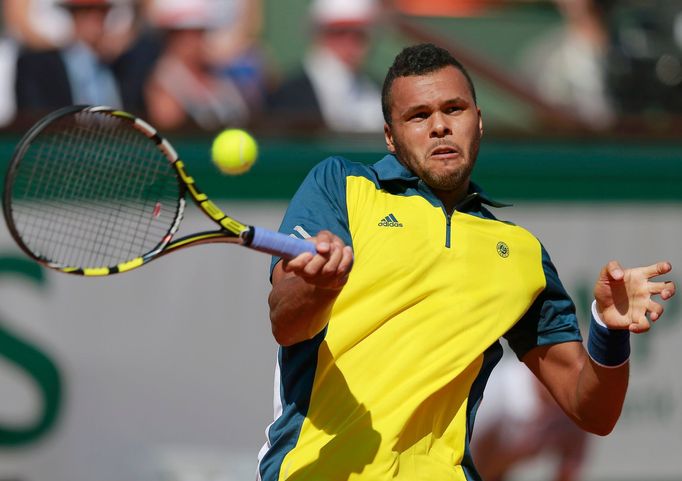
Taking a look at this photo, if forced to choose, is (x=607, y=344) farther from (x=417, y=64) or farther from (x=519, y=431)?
(x=519, y=431)

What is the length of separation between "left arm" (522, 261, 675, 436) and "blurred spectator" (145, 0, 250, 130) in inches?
177

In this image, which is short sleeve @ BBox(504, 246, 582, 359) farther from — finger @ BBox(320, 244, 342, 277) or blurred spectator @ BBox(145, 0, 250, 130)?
blurred spectator @ BBox(145, 0, 250, 130)

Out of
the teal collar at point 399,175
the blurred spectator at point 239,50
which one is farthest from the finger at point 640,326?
the blurred spectator at point 239,50

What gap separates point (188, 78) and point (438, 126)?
4.79 m

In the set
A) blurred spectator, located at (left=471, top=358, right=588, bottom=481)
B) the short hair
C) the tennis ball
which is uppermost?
the short hair

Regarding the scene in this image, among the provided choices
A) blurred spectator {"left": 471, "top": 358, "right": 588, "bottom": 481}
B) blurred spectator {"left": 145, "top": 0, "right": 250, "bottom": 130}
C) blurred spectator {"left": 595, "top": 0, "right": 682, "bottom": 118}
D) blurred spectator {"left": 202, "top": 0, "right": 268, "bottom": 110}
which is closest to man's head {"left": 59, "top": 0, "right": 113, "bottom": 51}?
blurred spectator {"left": 145, "top": 0, "right": 250, "bottom": 130}

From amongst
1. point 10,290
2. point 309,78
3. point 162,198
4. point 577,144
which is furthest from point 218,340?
point 162,198

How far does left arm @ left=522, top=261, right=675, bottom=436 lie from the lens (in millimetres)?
3641

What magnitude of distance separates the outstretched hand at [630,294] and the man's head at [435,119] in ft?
1.80

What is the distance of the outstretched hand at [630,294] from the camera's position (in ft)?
11.9

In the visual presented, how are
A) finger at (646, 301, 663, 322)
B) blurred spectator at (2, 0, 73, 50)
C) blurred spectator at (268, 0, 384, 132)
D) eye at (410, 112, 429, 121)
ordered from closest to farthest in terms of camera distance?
finger at (646, 301, 663, 322), eye at (410, 112, 429, 121), blurred spectator at (2, 0, 73, 50), blurred spectator at (268, 0, 384, 132)

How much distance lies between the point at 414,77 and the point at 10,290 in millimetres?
4265

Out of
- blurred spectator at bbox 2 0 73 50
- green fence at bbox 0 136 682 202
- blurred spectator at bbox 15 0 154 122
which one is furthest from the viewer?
blurred spectator at bbox 2 0 73 50

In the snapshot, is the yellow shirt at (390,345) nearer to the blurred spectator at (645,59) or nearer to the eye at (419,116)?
the eye at (419,116)
